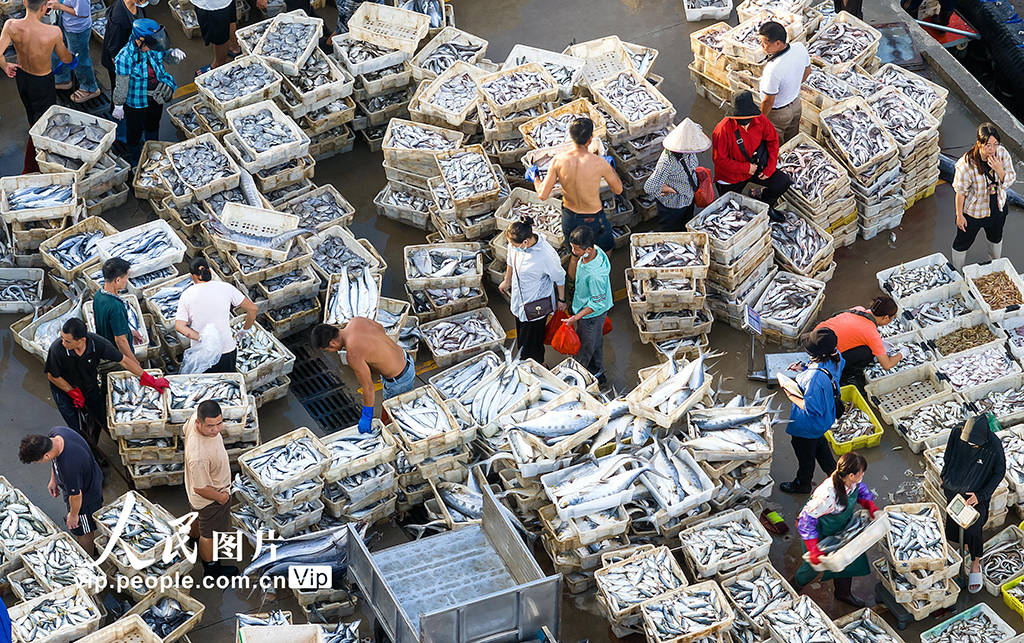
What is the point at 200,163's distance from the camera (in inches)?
551

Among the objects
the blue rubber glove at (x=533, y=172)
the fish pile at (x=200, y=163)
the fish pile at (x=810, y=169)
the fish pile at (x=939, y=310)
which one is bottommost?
the fish pile at (x=939, y=310)

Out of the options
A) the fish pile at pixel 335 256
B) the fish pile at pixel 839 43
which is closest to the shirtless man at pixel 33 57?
the fish pile at pixel 335 256

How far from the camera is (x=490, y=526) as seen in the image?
11.0 meters

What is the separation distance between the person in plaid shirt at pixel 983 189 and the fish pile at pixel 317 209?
590 centimetres

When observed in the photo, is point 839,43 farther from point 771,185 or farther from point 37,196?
point 37,196

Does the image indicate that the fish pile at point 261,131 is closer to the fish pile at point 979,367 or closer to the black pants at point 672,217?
the black pants at point 672,217

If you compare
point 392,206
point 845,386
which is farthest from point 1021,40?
point 392,206

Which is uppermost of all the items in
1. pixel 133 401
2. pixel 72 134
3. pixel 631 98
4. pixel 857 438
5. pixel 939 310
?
pixel 631 98

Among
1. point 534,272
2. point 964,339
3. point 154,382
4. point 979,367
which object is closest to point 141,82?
point 154,382

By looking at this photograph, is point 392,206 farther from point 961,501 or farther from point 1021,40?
point 1021,40

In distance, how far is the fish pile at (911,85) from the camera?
14.9 metres

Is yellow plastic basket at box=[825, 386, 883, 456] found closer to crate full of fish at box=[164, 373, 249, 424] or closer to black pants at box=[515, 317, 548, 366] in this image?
black pants at box=[515, 317, 548, 366]

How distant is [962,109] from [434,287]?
255 inches

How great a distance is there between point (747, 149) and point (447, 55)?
3.63 m
